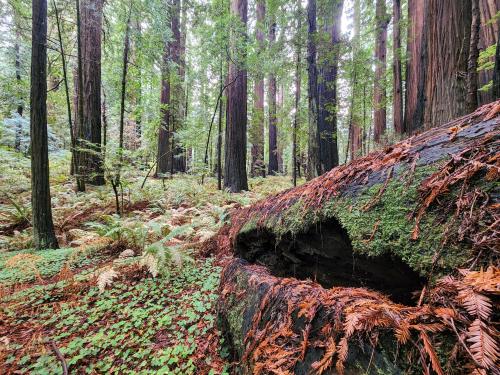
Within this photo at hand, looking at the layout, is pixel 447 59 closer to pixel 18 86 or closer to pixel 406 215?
pixel 406 215

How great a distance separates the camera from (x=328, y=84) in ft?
23.3

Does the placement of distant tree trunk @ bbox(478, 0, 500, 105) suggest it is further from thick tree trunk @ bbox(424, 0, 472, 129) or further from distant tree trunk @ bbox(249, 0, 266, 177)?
distant tree trunk @ bbox(249, 0, 266, 177)

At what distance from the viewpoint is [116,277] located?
3.48m

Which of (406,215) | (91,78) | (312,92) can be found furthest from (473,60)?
(91,78)

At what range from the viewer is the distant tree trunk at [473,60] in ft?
9.80

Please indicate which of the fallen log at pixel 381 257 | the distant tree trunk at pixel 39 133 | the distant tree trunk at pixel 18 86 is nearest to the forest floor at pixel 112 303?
the distant tree trunk at pixel 39 133

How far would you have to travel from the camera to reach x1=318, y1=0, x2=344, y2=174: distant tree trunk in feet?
21.4

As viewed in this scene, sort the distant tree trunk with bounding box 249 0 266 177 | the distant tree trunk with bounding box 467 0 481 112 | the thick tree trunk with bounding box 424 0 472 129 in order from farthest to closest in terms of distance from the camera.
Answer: the distant tree trunk with bounding box 249 0 266 177
the thick tree trunk with bounding box 424 0 472 129
the distant tree trunk with bounding box 467 0 481 112

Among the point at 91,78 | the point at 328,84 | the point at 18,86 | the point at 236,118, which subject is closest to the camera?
the point at 328,84

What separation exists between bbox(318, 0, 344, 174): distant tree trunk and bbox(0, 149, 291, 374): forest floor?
135 inches

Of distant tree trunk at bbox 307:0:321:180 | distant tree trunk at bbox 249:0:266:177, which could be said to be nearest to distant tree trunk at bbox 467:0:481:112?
distant tree trunk at bbox 307:0:321:180

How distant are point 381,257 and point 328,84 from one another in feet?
22.3

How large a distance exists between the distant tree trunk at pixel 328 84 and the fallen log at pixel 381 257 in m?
5.12

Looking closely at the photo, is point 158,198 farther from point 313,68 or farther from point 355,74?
point 355,74
